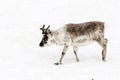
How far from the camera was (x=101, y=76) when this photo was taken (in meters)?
14.9

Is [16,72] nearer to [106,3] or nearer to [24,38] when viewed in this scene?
[24,38]

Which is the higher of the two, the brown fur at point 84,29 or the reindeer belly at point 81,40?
the brown fur at point 84,29

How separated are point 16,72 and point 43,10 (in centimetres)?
847

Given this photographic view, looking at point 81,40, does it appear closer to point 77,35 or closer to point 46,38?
point 77,35

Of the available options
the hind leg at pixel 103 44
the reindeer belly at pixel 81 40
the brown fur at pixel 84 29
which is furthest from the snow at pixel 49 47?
the brown fur at pixel 84 29

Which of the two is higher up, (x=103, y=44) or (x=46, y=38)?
(x=46, y=38)

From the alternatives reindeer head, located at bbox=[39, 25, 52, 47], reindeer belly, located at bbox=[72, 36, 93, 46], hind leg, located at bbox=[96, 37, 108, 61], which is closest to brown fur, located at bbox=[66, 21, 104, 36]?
reindeer belly, located at bbox=[72, 36, 93, 46]

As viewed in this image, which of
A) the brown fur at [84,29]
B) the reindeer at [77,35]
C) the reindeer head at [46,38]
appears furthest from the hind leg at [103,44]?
the reindeer head at [46,38]

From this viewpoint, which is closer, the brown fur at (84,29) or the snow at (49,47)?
the snow at (49,47)

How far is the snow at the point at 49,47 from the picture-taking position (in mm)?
15523

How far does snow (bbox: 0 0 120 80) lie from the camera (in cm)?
1552

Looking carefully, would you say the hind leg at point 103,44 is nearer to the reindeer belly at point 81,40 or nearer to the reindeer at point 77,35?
the reindeer at point 77,35

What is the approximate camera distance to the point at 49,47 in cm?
1875

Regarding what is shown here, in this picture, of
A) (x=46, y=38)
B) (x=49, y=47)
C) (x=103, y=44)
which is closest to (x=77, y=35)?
(x=103, y=44)
